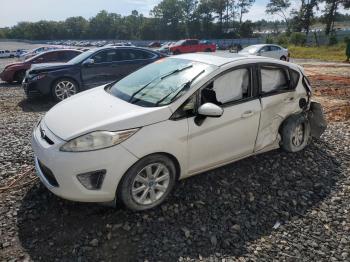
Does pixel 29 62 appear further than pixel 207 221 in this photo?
Yes

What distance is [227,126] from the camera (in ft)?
13.1

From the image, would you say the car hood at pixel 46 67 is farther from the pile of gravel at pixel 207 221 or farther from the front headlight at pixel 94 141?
the front headlight at pixel 94 141

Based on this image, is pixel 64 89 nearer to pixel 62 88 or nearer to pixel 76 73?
pixel 62 88

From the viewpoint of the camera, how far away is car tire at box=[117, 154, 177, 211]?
11.0ft

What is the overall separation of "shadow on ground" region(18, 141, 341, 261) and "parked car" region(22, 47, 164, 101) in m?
5.60

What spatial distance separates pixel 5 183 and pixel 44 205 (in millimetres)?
835

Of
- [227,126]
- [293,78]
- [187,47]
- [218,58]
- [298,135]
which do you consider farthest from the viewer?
[187,47]

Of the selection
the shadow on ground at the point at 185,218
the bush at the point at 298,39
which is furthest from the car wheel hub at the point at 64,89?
the bush at the point at 298,39

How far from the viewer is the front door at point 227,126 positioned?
378cm

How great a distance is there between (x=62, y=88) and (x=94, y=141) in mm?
6440

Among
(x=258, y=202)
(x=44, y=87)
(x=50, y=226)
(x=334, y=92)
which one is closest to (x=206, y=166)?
(x=258, y=202)

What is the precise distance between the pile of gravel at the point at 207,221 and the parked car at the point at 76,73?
15.2 ft

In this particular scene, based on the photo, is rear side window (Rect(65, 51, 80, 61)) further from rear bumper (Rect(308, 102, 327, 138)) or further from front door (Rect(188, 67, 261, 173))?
front door (Rect(188, 67, 261, 173))

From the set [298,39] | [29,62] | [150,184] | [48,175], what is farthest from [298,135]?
[298,39]
